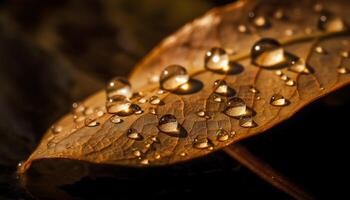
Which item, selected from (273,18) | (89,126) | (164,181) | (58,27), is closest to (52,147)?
(89,126)

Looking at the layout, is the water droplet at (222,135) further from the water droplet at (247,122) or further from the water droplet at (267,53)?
the water droplet at (267,53)

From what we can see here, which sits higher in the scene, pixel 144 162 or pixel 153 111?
pixel 153 111

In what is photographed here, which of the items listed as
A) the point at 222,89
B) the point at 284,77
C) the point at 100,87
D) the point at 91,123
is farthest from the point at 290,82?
the point at 100,87

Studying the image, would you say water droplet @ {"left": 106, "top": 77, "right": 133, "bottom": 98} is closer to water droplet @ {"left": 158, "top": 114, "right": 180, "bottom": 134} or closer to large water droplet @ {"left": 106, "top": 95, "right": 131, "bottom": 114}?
large water droplet @ {"left": 106, "top": 95, "right": 131, "bottom": 114}

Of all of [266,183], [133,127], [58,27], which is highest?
[58,27]

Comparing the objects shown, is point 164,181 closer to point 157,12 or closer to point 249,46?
point 249,46

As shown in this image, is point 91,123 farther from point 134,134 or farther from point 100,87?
point 100,87
